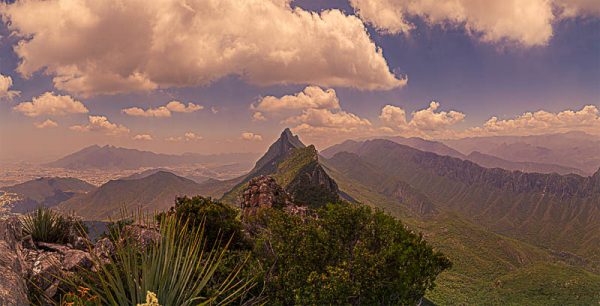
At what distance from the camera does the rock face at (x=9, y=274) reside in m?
8.09

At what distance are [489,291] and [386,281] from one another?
12124 centimetres

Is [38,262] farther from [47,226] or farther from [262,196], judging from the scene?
[262,196]

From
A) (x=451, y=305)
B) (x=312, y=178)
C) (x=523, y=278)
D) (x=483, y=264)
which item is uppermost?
(x=312, y=178)

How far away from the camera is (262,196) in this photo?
219 ft

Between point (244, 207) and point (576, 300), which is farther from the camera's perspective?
point (576, 300)

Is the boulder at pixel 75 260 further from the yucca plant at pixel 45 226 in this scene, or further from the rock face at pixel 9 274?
the yucca plant at pixel 45 226

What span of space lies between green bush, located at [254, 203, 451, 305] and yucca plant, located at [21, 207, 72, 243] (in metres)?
12.1

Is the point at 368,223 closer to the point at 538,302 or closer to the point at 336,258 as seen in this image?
the point at 336,258

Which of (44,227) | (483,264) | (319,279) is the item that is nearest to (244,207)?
(44,227)

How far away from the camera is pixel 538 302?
100375mm

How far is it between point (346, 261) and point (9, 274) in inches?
539

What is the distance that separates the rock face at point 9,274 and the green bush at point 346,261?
9613 mm

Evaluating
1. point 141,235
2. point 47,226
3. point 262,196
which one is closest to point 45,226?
point 47,226

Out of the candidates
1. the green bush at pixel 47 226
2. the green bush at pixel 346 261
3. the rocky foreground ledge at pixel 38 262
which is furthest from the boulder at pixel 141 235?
the green bush at pixel 47 226
